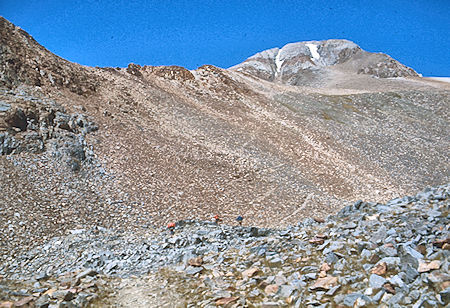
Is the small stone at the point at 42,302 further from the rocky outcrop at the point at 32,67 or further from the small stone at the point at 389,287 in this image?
the rocky outcrop at the point at 32,67

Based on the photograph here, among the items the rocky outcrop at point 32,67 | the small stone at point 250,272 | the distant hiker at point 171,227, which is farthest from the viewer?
the rocky outcrop at point 32,67

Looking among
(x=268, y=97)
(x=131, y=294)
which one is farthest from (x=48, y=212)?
(x=268, y=97)

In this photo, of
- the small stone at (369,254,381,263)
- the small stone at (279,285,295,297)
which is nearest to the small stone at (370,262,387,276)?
the small stone at (369,254,381,263)

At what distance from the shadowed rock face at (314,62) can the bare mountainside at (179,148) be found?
56.6 m

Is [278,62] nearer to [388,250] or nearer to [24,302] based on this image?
[388,250]

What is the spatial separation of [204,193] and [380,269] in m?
12.7

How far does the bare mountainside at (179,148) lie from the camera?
49.7ft

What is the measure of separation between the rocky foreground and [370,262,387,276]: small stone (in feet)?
Result: 0.07

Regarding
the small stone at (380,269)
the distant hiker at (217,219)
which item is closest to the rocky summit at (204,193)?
the small stone at (380,269)

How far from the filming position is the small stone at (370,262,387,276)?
22.1 ft

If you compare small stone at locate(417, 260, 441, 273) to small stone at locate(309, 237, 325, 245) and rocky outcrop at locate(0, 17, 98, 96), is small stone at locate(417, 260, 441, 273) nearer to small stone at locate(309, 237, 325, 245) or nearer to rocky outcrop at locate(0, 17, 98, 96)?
small stone at locate(309, 237, 325, 245)

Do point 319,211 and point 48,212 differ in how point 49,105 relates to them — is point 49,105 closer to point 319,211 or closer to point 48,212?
point 48,212

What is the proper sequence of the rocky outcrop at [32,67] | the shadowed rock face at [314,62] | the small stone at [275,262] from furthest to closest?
the shadowed rock face at [314,62] → the rocky outcrop at [32,67] → the small stone at [275,262]

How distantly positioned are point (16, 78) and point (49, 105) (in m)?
3.44
